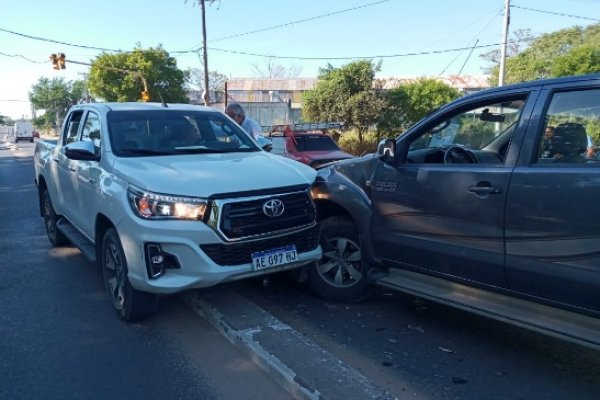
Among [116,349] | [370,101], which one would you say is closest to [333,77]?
[370,101]

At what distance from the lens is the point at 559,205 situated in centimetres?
315

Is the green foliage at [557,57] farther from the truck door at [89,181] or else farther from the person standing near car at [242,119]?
the truck door at [89,181]

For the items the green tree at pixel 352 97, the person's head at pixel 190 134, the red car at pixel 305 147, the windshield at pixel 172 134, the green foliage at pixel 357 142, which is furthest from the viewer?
the green tree at pixel 352 97

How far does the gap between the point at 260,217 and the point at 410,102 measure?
2428 cm

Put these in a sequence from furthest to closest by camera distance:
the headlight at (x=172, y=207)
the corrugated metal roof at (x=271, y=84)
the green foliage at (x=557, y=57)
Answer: the corrugated metal roof at (x=271, y=84) < the green foliage at (x=557, y=57) < the headlight at (x=172, y=207)

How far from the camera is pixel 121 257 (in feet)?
13.8

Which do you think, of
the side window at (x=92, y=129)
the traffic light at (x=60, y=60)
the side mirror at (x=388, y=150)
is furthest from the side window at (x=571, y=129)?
the traffic light at (x=60, y=60)

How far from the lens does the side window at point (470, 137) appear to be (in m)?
3.90

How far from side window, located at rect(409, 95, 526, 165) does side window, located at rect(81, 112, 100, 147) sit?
2.99m

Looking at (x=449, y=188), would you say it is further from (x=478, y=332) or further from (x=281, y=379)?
(x=281, y=379)

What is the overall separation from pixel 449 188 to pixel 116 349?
8.98 ft

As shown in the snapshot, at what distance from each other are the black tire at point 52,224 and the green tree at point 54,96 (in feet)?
323

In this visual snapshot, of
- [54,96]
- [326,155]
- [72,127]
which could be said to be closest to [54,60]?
[326,155]

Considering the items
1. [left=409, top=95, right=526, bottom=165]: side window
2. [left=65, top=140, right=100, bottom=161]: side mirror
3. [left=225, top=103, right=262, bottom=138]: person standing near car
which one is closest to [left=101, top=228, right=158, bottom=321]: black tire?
[left=65, top=140, right=100, bottom=161]: side mirror
